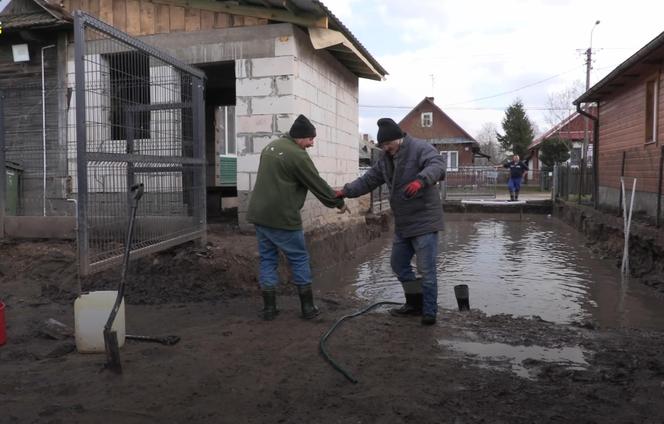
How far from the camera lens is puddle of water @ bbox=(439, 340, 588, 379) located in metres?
4.05

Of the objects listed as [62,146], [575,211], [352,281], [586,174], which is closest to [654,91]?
[575,211]

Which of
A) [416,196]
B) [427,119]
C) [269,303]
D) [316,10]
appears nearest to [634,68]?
[316,10]

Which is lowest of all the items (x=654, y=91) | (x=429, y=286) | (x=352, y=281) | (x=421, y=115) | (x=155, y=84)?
(x=352, y=281)

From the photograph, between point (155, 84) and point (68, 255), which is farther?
point (68, 255)

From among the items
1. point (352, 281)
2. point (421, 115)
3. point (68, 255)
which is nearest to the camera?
point (68, 255)

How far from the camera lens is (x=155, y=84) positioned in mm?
6168

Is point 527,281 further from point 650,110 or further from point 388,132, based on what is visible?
point 650,110

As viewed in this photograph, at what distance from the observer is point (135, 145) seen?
243 inches

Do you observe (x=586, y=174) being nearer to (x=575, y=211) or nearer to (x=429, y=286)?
(x=575, y=211)

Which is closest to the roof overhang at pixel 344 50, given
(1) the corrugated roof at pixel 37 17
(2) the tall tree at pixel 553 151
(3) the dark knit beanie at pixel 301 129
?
(3) the dark knit beanie at pixel 301 129

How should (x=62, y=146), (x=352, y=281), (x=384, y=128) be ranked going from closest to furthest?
(x=384, y=128)
(x=352, y=281)
(x=62, y=146)

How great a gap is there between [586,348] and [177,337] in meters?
3.31

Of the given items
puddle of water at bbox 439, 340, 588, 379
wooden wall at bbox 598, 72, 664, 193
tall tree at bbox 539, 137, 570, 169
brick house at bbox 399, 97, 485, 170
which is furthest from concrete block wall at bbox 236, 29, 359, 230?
brick house at bbox 399, 97, 485, 170

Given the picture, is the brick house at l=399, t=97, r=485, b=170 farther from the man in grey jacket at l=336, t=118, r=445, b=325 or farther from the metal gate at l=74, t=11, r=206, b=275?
the man in grey jacket at l=336, t=118, r=445, b=325
